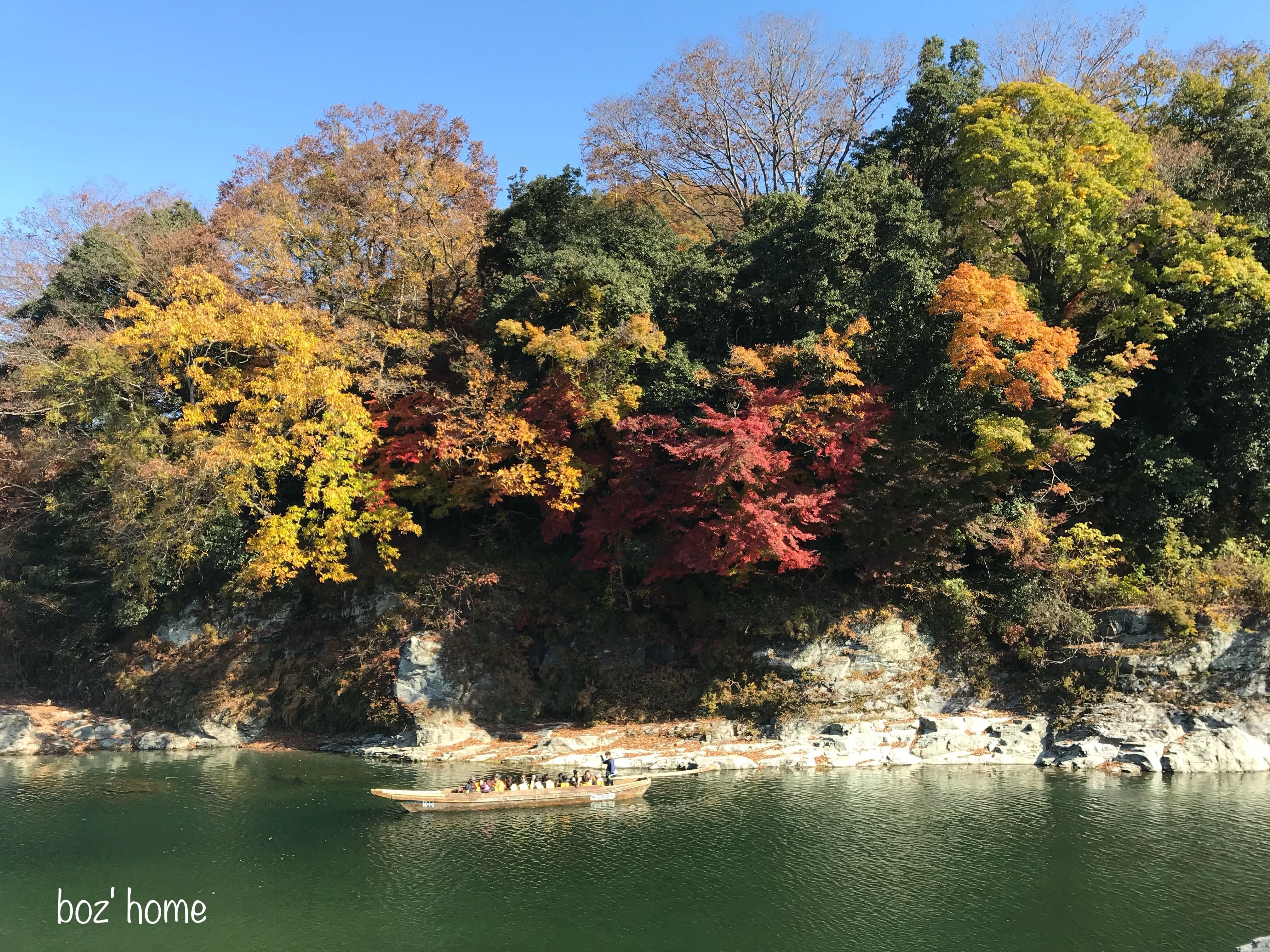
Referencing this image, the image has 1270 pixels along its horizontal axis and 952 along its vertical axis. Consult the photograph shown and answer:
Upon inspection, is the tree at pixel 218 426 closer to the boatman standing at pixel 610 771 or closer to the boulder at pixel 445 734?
the boulder at pixel 445 734

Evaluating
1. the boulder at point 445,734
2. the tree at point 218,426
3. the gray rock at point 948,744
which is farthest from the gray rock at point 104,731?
the gray rock at point 948,744

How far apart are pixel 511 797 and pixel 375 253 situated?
18.1 metres

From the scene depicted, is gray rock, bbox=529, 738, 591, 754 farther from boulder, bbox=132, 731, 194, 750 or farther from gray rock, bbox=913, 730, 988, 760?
boulder, bbox=132, 731, 194, 750

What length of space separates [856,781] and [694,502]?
26.1ft

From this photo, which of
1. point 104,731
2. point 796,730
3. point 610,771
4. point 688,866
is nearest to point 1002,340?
point 796,730

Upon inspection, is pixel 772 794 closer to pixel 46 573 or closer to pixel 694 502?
pixel 694 502

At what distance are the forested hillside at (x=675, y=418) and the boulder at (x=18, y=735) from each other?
2480mm

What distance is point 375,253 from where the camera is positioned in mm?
27219

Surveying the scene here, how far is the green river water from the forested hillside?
4640 mm

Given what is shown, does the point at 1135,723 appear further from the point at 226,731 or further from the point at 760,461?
the point at 226,731

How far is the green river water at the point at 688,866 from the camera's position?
12.1m

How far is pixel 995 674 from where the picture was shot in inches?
851

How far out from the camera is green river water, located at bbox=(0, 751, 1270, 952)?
475 inches

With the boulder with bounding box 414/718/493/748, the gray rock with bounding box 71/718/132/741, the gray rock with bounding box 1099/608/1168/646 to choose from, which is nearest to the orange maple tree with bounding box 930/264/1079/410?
the gray rock with bounding box 1099/608/1168/646
